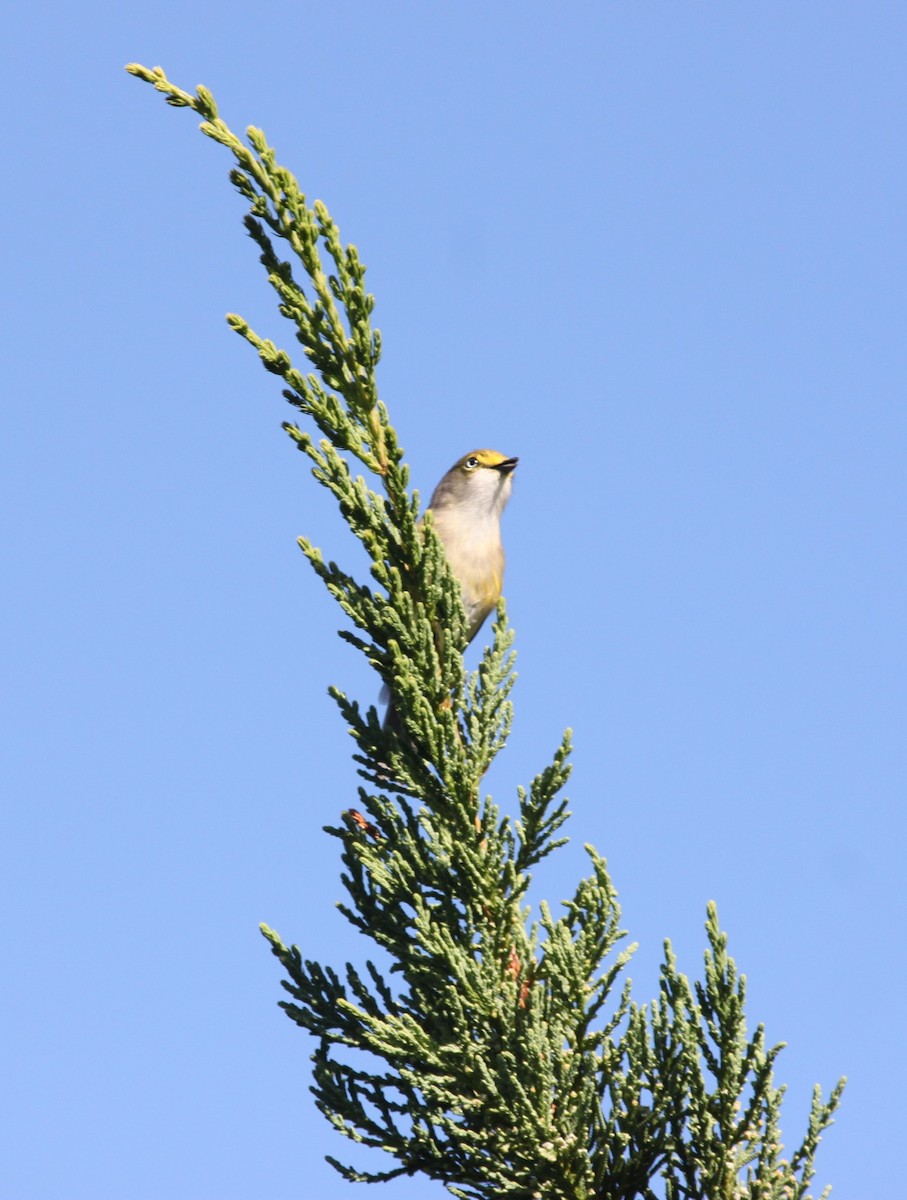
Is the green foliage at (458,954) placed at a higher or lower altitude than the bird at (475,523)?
lower

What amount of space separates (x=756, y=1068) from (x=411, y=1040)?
1058mm

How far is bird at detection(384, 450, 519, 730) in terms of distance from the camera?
291 inches

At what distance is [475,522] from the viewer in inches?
305

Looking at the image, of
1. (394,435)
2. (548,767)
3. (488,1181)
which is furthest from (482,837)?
(394,435)

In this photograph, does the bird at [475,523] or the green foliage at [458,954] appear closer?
the green foliage at [458,954]

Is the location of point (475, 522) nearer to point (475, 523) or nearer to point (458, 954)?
point (475, 523)

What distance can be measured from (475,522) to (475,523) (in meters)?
0.01

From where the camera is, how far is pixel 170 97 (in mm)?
4188

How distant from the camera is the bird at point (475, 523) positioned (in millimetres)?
7398

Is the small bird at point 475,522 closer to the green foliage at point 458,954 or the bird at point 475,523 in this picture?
the bird at point 475,523

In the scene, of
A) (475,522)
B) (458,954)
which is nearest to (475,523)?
(475,522)

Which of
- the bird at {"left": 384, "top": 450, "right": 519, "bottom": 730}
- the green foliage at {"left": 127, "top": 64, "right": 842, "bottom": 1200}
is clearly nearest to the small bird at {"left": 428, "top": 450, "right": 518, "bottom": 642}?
the bird at {"left": 384, "top": 450, "right": 519, "bottom": 730}

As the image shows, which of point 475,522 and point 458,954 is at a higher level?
point 475,522

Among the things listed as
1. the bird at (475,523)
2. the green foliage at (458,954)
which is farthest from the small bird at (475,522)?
the green foliage at (458,954)
